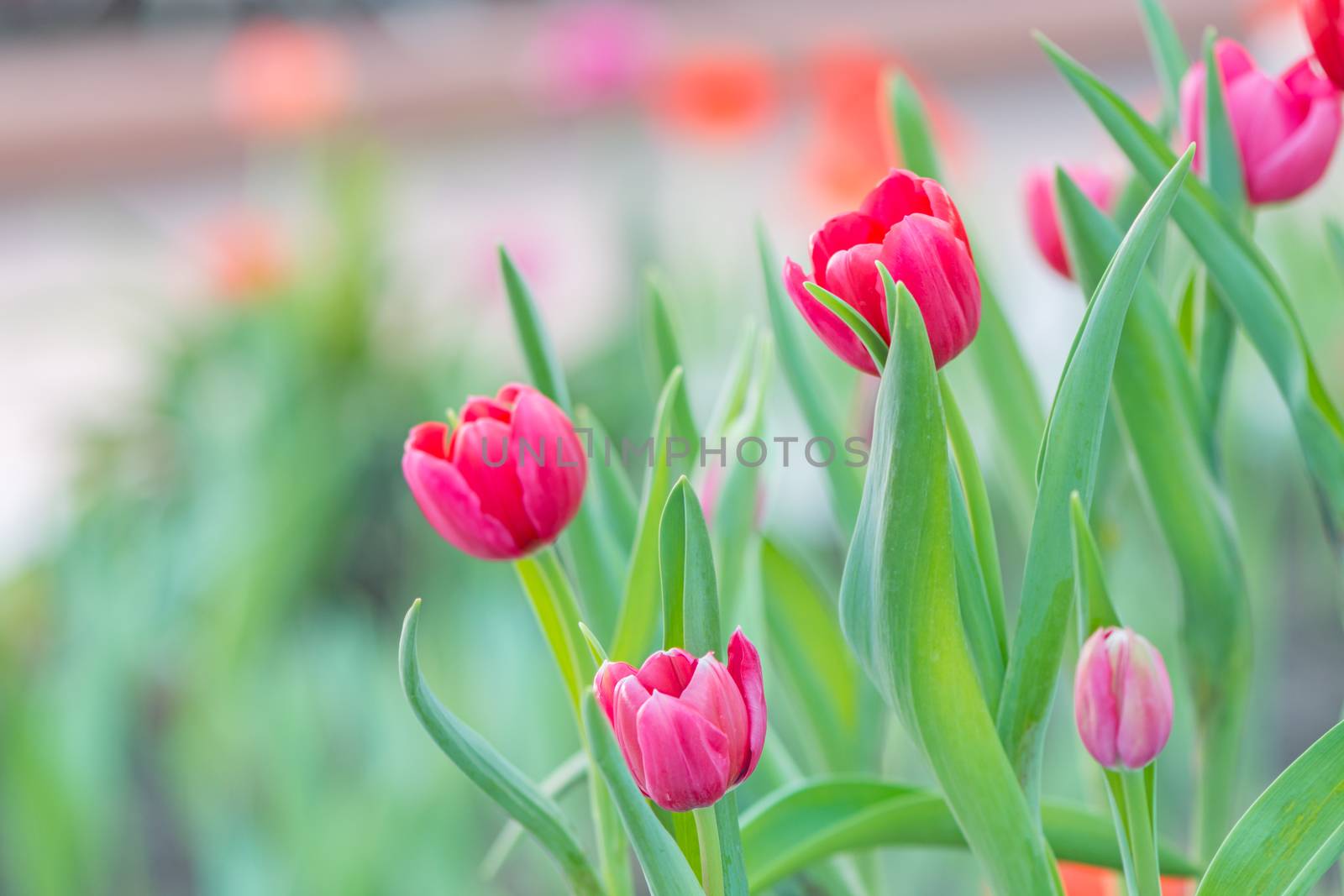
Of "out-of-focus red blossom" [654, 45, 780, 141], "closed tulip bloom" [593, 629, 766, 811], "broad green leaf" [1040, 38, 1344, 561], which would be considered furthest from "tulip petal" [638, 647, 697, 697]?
"out-of-focus red blossom" [654, 45, 780, 141]

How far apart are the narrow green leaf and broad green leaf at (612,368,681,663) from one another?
23mm

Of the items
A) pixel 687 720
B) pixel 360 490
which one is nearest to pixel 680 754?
pixel 687 720

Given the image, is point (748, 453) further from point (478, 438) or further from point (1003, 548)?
point (1003, 548)

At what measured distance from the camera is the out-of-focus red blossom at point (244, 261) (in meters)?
1.13

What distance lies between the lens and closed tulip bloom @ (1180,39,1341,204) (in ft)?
0.68

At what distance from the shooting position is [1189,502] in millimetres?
224

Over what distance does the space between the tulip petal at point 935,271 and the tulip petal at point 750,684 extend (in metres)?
0.05

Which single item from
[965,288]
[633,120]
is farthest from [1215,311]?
[633,120]

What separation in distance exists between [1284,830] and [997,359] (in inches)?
4.3

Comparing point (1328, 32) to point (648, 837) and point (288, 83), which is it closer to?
point (648, 837)

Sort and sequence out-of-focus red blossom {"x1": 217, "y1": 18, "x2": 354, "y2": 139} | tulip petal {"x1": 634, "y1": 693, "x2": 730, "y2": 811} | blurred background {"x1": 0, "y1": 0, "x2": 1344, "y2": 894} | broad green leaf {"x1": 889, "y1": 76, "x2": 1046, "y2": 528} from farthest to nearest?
1. out-of-focus red blossom {"x1": 217, "y1": 18, "x2": 354, "y2": 139}
2. blurred background {"x1": 0, "y1": 0, "x2": 1344, "y2": 894}
3. broad green leaf {"x1": 889, "y1": 76, "x2": 1046, "y2": 528}
4. tulip petal {"x1": 634, "y1": 693, "x2": 730, "y2": 811}

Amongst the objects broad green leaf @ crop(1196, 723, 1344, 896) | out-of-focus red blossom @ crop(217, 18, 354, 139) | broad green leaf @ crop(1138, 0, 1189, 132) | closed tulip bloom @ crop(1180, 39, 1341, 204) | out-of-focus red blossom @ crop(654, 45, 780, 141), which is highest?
out-of-focus red blossom @ crop(217, 18, 354, 139)

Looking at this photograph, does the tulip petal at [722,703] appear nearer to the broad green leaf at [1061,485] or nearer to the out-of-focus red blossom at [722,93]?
the broad green leaf at [1061,485]

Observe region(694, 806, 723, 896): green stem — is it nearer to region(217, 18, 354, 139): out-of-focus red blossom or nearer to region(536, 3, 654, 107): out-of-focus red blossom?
region(536, 3, 654, 107): out-of-focus red blossom
